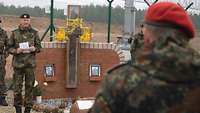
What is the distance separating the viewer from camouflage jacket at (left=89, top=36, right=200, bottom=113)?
2.00 m

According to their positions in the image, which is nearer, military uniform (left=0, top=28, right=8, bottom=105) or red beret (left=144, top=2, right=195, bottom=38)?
red beret (left=144, top=2, right=195, bottom=38)

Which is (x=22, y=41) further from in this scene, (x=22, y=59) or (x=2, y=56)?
(x=2, y=56)

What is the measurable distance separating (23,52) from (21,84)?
484mm

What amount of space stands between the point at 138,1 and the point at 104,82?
428 inches

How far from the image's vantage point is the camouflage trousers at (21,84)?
7652 millimetres

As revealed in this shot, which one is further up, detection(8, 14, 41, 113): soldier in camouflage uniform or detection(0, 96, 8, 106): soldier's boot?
detection(8, 14, 41, 113): soldier in camouflage uniform

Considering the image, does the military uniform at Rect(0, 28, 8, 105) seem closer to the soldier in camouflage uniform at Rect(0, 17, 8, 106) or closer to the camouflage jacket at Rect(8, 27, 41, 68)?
the soldier in camouflage uniform at Rect(0, 17, 8, 106)

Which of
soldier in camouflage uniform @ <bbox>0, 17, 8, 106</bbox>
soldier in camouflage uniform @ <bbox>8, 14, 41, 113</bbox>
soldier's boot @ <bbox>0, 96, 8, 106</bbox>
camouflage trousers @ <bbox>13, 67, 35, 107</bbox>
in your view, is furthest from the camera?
soldier's boot @ <bbox>0, 96, 8, 106</bbox>

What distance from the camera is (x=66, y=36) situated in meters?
9.88

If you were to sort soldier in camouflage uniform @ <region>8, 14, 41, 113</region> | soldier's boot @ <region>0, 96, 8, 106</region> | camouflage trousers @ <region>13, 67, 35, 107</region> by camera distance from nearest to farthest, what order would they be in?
1. soldier in camouflage uniform @ <region>8, 14, 41, 113</region>
2. camouflage trousers @ <region>13, 67, 35, 107</region>
3. soldier's boot @ <region>0, 96, 8, 106</region>

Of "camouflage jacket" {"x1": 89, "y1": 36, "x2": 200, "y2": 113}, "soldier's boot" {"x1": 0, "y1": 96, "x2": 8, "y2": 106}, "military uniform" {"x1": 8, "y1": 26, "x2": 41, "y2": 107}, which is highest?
"camouflage jacket" {"x1": 89, "y1": 36, "x2": 200, "y2": 113}

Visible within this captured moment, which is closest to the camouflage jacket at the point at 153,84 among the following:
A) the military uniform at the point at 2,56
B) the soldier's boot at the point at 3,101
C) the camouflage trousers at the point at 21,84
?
the camouflage trousers at the point at 21,84

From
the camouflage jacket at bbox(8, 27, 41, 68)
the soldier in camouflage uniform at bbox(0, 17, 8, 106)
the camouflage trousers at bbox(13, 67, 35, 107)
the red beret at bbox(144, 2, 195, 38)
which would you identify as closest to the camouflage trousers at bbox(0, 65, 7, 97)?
the soldier in camouflage uniform at bbox(0, 17, 8, 106)

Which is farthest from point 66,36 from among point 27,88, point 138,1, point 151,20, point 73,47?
point 151,20
